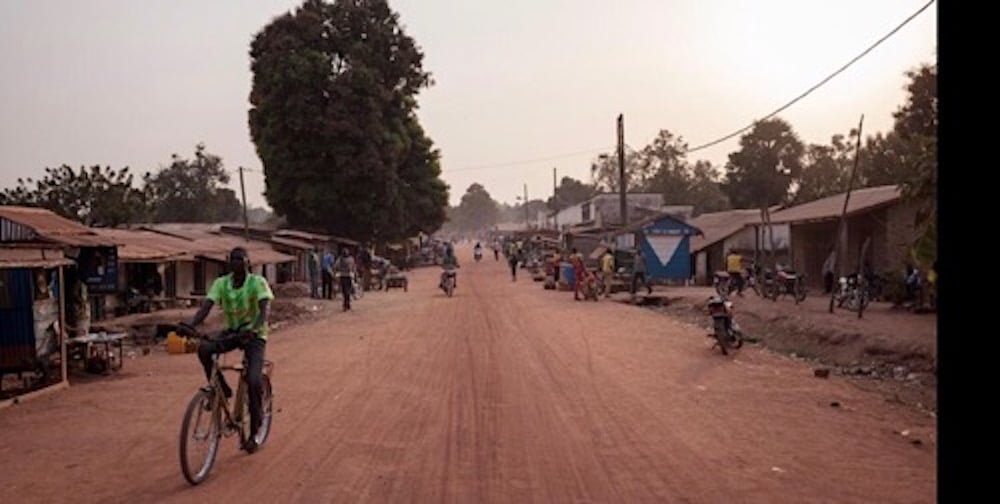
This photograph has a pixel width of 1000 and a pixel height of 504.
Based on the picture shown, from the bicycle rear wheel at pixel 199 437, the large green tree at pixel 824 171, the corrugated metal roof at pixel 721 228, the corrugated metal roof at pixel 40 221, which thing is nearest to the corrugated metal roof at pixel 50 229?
the corrugated metal roof at pixel 40 221

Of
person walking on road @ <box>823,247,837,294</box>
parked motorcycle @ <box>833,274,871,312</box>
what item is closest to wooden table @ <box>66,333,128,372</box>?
parked motorcycle @ <box>833,274,871,312</box>

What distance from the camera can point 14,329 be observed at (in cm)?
1180

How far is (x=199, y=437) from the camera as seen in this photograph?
6.54m

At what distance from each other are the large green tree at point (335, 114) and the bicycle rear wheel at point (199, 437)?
37.6m

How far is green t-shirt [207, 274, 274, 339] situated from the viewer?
23.8 ft

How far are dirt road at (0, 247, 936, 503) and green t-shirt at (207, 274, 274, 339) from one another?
3.84 ft

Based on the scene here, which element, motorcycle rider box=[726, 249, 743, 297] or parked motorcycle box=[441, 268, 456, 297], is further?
parked motorcycle box=[441, 268, 456, 297]

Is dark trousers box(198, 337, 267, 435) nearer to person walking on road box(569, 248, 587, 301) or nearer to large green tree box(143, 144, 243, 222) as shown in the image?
person walking on road box(569, 248, 587, 301)

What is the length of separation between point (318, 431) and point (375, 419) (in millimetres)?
729

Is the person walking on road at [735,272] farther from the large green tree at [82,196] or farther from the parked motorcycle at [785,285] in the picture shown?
the large green tree at [82,196]

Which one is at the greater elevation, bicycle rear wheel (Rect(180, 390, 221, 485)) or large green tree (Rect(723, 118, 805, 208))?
large green tree (Rect(723, 118, 805, 208))

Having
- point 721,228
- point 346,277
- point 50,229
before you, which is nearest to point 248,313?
point 50,229

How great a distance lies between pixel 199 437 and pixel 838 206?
934 inches

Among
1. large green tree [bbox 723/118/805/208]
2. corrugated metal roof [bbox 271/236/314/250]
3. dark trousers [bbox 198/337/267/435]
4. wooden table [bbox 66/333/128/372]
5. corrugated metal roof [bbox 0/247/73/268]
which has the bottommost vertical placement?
wooden table [bbox 66/333/128/372]
